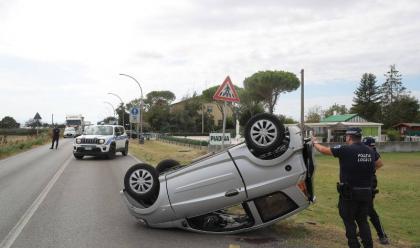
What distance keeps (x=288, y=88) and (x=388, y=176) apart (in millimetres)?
60906

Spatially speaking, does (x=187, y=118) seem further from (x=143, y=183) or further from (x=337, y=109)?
(x=143, y=183)

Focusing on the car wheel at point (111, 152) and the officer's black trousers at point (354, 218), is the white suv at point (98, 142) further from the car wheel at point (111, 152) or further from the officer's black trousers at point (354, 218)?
the officer's black trousers at point (354, 218)

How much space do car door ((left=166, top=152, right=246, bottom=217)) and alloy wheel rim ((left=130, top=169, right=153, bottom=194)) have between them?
359 mm

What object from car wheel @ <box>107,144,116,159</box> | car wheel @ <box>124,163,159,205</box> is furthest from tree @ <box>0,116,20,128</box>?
car wheel @ <box>124,163,159,205</box>

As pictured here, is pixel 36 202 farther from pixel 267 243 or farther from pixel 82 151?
pixel 82 151

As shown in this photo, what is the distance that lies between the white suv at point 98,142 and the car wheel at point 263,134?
1760 centimetres

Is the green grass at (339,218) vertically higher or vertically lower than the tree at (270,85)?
lower

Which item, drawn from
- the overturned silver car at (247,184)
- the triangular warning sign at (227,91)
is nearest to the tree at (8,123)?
the triangular warning sign at (227,91)

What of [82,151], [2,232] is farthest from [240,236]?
[82,151]

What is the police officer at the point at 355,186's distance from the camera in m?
5.97

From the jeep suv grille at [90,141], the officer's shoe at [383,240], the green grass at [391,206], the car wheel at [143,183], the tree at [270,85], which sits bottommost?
the green grass at [391,206]

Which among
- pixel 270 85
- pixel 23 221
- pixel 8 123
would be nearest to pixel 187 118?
pixel 270 85

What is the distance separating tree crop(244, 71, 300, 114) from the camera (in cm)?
7969

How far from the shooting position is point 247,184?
6.77 metres
